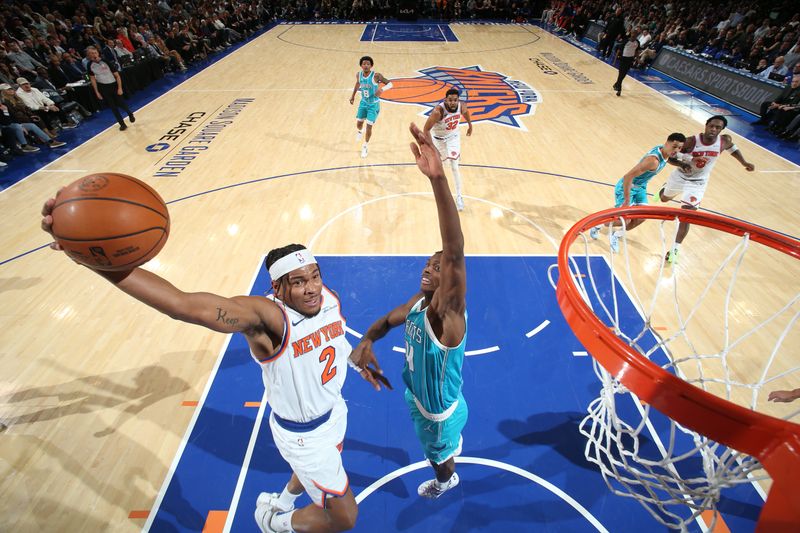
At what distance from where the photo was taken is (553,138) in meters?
9.59

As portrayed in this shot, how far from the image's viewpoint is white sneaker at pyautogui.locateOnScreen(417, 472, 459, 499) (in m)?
3.15

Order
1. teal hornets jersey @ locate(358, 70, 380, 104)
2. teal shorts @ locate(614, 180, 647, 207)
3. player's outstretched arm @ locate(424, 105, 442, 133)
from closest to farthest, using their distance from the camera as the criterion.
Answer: teal shorts @ locate(614, 180, 647, 207)
player's outstretched arm @ locate(424, 105, 442, 133)
teal hornets jersey @ locate(358, 70, 380, 104)

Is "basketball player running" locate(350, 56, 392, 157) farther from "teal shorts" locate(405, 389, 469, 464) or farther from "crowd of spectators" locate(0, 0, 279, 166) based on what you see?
"crowd of spectators" locate(0, 0, 279, 166)

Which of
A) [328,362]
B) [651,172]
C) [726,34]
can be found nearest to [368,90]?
[651,172]

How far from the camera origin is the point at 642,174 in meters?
5.38

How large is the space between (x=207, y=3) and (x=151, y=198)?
22274 millimetres

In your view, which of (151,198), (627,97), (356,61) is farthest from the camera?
(356,61)

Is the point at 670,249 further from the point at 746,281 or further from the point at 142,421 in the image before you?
the point at 142,421

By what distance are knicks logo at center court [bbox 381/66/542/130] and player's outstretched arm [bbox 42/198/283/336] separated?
9649 mm

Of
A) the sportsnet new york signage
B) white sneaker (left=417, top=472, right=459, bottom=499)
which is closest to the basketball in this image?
white sneaker (left=417, top=472, right=459, bottom=499)

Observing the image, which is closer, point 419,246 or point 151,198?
point 151,198

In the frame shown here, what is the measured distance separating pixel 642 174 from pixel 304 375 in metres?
5.06

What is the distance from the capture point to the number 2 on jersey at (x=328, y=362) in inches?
99.1

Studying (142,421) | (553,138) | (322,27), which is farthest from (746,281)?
(322,27)
